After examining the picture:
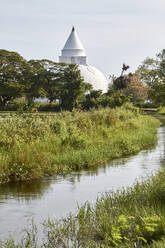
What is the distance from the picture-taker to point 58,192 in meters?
10.3

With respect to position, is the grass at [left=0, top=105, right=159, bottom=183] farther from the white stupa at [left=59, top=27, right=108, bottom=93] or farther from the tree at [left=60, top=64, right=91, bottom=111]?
the white stupa at [left=59, top=27, right=108, bottom=93]

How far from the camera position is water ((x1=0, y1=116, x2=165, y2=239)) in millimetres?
8070

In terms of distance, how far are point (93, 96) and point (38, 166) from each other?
141 feet

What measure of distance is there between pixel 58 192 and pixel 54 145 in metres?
4.18

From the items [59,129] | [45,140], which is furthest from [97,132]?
[45,140]

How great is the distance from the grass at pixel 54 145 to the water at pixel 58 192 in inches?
18.6

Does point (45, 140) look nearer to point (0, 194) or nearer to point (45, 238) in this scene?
point (0, 194)

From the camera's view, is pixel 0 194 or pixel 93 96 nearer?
pixel 0 194

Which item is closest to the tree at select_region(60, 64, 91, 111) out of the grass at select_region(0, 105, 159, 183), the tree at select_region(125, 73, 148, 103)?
the tree at select_region(125, 73, 148, 103)

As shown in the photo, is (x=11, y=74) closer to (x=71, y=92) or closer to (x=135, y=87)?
(x=71, y=92)

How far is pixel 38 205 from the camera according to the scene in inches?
356

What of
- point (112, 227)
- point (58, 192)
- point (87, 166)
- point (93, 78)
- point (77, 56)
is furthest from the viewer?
point (77, 56)

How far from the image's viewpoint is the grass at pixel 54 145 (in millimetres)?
11789

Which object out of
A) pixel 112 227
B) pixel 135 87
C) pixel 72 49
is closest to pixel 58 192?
pixel 112 227
